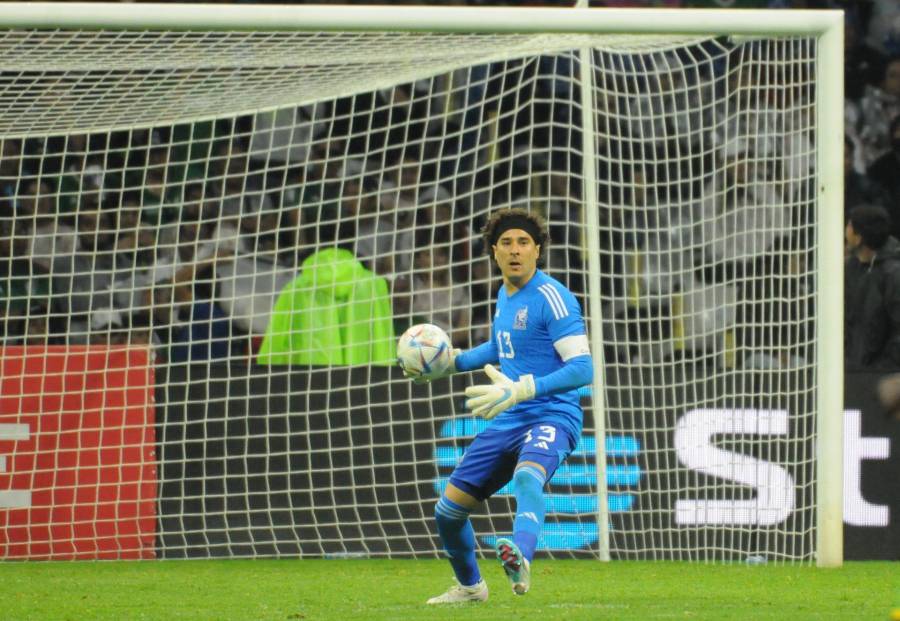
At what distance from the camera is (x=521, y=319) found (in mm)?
6820

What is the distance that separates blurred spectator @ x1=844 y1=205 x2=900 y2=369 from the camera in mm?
9844

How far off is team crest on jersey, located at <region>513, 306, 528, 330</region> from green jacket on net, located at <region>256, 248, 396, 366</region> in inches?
130

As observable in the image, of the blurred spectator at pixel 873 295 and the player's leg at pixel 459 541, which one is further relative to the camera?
the blurred spectator at pixel 873 295

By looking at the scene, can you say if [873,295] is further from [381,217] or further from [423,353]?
[423,353]

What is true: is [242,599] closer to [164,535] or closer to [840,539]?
[164,535]

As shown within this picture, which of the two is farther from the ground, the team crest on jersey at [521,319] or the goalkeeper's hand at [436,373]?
the team crest on jersey at [521,319]

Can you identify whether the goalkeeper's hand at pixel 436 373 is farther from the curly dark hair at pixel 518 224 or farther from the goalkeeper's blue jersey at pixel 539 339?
the curly dark hair at pixel 518 224

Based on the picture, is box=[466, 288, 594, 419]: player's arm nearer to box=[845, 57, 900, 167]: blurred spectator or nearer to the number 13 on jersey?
the number 13 on jersey

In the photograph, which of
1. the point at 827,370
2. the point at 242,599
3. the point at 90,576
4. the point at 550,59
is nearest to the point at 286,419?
the point at 90,576

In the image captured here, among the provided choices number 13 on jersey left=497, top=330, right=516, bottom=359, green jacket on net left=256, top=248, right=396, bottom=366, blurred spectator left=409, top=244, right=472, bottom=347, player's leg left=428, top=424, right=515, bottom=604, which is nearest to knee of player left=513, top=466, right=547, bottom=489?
player's leg left=428, top=424, right=515, bottom=604

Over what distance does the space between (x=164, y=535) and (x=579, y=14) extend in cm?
410

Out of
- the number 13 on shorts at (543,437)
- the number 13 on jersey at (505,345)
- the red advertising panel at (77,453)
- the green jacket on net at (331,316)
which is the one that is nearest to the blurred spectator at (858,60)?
the green jacket on net at (331,316)

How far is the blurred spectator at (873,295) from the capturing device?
32.3 feet

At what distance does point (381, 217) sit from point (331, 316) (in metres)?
1.39
